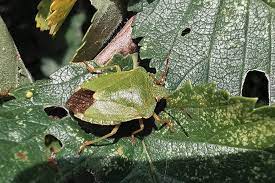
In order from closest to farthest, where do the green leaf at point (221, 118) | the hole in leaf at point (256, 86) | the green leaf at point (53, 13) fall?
1. the green leaf at point (221, 118)
2. the green leaf at point (53, 13)
3. the hole in leaf at point (256, 86)

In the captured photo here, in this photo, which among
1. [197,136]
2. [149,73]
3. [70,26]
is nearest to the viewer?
[197,136]

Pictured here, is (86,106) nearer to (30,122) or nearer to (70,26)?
(30,122)

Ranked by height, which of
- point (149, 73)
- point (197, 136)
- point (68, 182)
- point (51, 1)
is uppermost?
point (51, 1)

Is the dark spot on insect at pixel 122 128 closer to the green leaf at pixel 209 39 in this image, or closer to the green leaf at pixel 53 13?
the green leaf at pixel 209 39

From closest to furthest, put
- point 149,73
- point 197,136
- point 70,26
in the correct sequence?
point 197,136 → point 149,73 → point 70,26

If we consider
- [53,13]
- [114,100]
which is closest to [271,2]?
[114,100]

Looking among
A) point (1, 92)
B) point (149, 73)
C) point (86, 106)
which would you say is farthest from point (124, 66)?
point (1, 92)

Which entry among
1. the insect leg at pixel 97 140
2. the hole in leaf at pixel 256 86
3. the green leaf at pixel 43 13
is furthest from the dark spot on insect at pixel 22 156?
the hole in leaf at pixel 256 86
